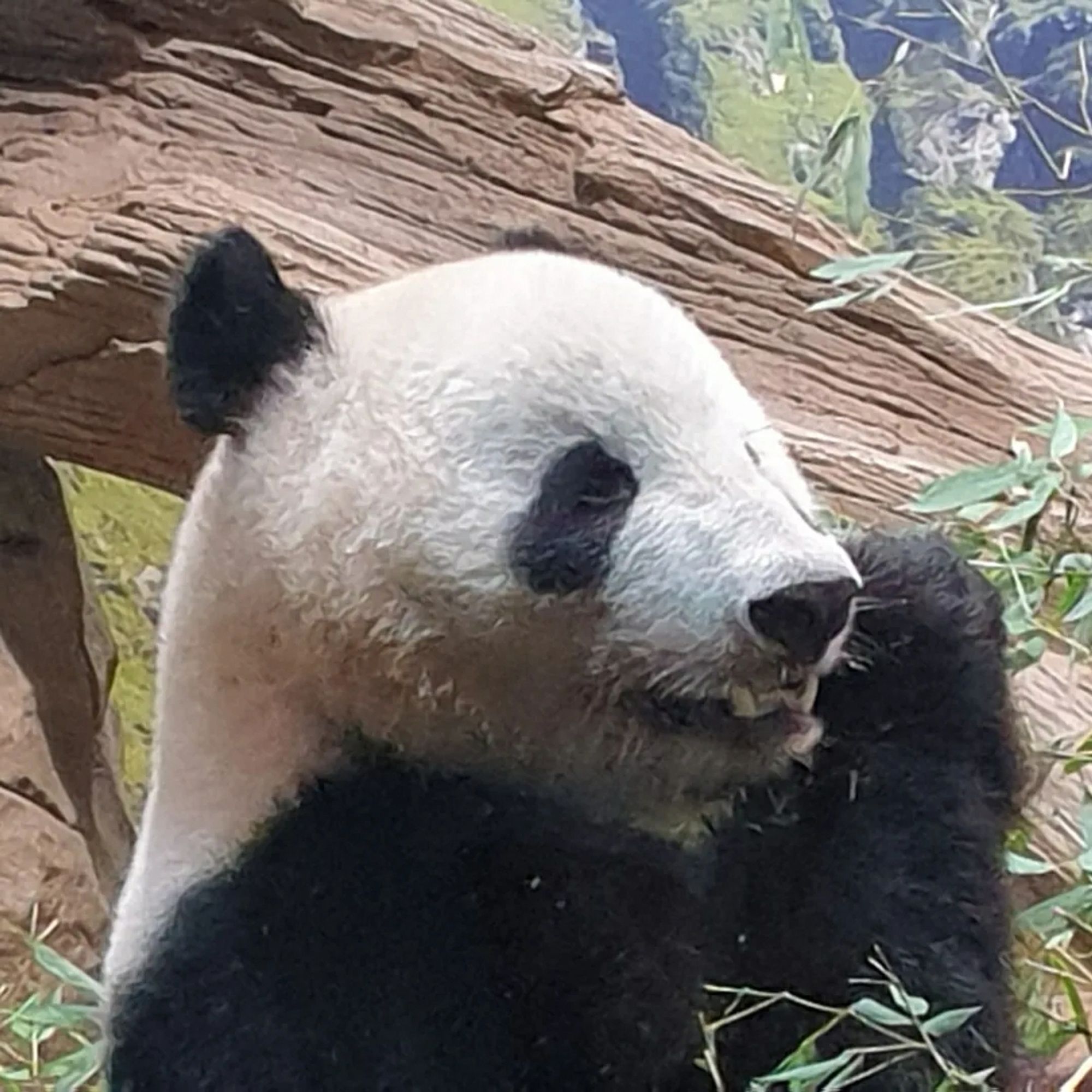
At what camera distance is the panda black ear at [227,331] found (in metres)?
1.34

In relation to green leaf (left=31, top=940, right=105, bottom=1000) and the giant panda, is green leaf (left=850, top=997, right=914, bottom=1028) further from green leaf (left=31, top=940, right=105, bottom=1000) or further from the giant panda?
green leaf (left=31, top=940, right=105, bottom=1000)

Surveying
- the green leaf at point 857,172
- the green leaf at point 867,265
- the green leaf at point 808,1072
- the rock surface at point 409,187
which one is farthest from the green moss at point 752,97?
the green leaf at point 808,1072

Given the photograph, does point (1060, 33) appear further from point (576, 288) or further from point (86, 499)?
point (86, 499)

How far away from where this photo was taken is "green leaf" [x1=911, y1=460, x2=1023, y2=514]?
124 centimetres

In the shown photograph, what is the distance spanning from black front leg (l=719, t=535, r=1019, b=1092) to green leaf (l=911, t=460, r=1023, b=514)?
19 cm

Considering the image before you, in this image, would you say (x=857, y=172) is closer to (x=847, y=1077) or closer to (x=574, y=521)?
(x=574, y=521)

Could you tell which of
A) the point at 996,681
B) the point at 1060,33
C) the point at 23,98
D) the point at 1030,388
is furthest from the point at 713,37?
the point at 996,681

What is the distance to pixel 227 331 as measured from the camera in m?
1.35

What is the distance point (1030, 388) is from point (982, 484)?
1.00 meters

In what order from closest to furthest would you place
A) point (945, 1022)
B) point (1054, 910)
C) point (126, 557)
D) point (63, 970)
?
1. point (945, 1022)
2. point (1054, 910)
3. point (63, 970)
4. point (126, 557)

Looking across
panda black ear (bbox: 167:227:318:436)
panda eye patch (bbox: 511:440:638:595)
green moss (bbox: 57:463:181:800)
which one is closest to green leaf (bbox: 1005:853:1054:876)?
panda eye patch (bbox: 511:440:638:595)

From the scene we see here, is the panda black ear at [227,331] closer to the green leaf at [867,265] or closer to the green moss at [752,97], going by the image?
the green leaf at [867,265]

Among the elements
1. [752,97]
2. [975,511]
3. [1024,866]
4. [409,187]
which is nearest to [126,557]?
[409,187]

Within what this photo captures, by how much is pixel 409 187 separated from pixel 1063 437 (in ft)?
3.60
